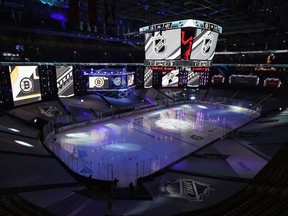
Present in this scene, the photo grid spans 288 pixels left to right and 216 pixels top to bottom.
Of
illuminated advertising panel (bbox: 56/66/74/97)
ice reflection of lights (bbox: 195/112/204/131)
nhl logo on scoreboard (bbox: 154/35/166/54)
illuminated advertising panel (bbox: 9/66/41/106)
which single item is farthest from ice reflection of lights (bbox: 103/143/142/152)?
illuminated advertising panel (bbox: 56/66/74/97)

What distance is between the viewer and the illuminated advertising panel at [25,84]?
55.0 ft

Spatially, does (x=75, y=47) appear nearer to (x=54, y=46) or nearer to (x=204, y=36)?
(x=54, y=46)

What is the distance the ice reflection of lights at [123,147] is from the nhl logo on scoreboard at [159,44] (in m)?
6.89

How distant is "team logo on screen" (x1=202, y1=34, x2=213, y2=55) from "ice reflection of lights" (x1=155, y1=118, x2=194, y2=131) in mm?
8104

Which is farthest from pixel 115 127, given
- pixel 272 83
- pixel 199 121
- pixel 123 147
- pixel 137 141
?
pixel 272 83

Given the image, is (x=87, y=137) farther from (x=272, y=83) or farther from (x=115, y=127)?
(x=272, y=83)

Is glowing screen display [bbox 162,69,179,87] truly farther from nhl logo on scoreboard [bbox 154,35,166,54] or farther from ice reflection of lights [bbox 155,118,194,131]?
nhl logo on scoreboard [bbox 154,35,166,54]

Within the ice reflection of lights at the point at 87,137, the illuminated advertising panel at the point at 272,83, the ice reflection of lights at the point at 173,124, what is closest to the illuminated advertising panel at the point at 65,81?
the ice reflection of lights at the point at 87,137

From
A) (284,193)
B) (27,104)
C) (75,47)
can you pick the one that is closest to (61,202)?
(284,193)

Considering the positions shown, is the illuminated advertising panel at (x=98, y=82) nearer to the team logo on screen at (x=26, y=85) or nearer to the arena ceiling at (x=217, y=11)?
the team logo on screen at (x=26, y=85)

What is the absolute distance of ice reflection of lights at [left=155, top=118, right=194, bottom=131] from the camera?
62.6 feet

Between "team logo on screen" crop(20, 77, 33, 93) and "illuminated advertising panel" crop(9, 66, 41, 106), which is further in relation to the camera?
"team logo on screen" crop(20, 77, 33, 93)

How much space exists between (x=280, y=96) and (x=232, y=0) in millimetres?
23407

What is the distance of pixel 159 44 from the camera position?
12922 mm
